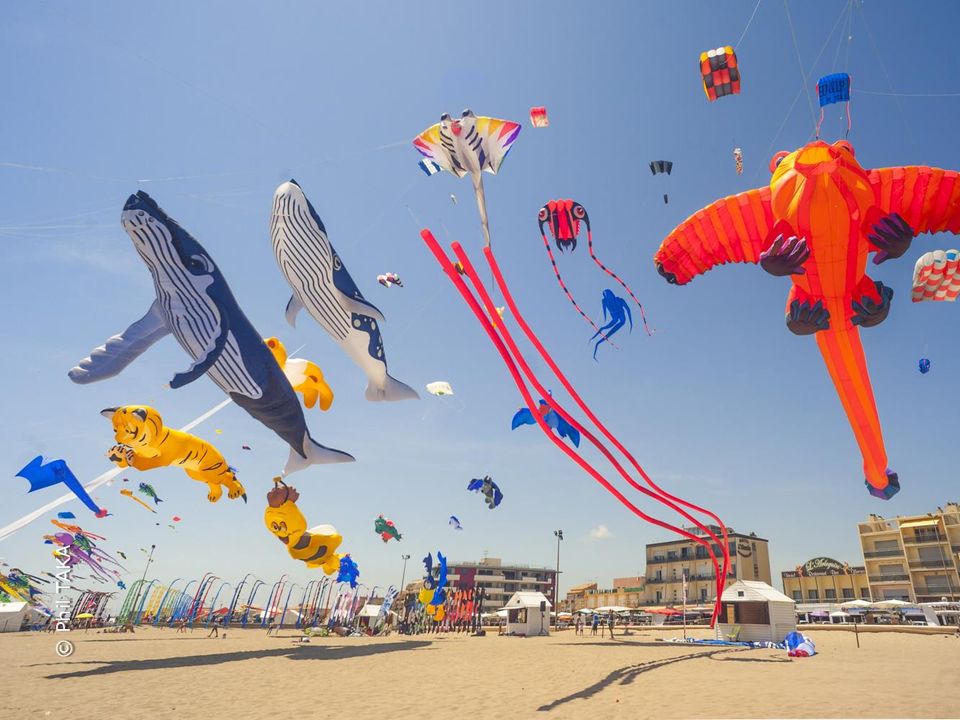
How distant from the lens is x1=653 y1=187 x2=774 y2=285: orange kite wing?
28.6 ft

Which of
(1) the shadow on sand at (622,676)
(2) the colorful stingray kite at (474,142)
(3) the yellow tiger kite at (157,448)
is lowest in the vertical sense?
(1) the shadow on sand at (622,676)

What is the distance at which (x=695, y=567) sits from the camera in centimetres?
5666

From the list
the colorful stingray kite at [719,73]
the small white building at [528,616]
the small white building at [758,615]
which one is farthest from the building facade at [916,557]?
the colorful stingray kite at [719,73]

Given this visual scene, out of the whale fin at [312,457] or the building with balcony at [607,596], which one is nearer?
the whale fin at [312,457]

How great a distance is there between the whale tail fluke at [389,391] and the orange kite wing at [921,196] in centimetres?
892

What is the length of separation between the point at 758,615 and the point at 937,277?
1979 centimetres

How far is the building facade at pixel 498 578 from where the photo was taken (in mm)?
74375

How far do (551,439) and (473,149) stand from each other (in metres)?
4.87

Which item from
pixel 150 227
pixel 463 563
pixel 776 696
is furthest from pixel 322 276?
pixel 463 563

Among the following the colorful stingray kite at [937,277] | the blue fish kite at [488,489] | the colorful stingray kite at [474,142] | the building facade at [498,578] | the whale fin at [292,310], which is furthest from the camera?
the building facade at [498,578]

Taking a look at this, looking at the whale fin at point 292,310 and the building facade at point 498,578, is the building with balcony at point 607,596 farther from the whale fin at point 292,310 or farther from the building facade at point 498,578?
the whale fin at point 292,310

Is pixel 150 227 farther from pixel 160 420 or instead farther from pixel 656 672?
pixel 656 672

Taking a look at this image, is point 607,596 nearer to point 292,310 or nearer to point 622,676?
point 622,676

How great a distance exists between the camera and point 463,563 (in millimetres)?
77312
